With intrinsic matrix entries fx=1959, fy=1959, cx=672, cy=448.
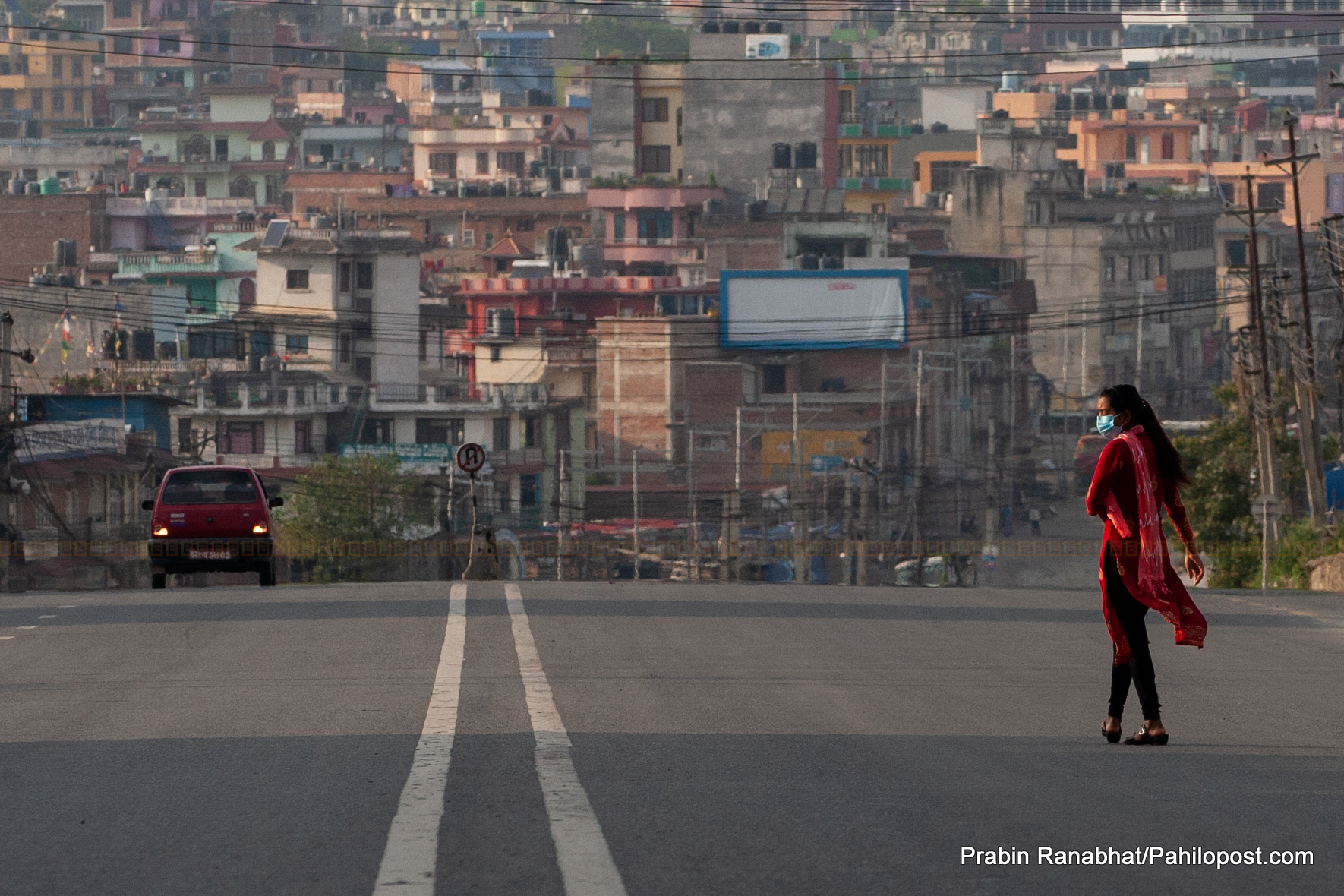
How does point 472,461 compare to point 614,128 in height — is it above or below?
below

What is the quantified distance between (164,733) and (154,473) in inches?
1720

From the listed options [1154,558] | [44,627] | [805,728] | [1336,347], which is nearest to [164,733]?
[805,728]

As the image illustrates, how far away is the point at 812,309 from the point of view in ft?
270

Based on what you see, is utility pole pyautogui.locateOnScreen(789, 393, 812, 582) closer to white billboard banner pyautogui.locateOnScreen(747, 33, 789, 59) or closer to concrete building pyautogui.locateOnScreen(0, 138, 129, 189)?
white billboard banner pyautogui.locateOnScreen(747, 33, 789, 59)

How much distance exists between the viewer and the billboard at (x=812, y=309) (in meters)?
81.6

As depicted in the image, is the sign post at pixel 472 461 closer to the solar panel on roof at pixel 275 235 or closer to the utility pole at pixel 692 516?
the utility pole at pixel 692 516

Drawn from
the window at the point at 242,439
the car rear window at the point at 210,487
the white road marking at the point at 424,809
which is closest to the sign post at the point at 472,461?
the car rear window at the point at 210,487

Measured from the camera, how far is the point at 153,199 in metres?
125

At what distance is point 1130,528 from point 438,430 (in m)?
69.2

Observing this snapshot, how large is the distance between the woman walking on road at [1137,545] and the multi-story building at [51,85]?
594 feet

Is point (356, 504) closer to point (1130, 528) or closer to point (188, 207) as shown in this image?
point (1130, 528)

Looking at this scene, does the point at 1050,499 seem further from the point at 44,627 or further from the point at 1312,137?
the point at 1312,137

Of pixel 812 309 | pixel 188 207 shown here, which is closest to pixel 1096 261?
pixel 812 309

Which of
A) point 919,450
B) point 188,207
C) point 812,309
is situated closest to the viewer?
point 919,450
